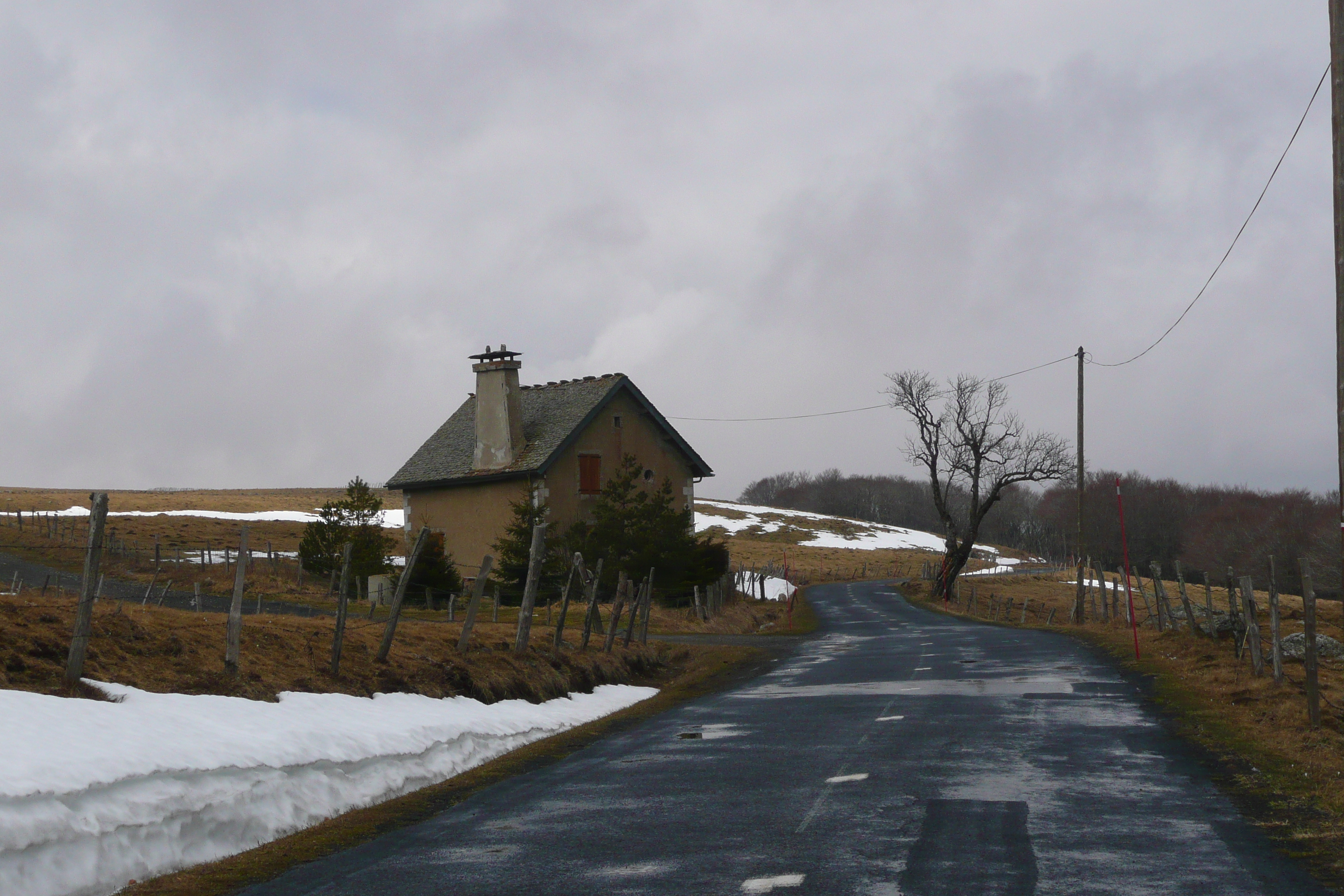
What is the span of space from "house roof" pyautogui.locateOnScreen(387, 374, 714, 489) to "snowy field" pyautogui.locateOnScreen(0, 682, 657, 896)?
33.1 meters

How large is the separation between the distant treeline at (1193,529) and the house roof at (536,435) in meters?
45.5

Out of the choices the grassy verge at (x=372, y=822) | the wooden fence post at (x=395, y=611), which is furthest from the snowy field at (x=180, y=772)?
the wooden fence post at (x=395, y=611)

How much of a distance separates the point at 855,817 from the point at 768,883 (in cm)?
226

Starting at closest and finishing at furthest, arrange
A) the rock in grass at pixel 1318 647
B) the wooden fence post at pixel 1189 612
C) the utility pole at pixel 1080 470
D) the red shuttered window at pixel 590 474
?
the rock in grass at pixel 1318 647 < the wooden fence post at pixel 1189 612 < the utility pole at pixel 1080 470 < the red shuttered window at pixel 590 474

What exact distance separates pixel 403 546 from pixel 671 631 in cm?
2808

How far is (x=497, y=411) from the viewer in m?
49.9

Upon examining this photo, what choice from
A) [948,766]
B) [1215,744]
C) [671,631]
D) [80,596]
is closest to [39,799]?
[80,596]

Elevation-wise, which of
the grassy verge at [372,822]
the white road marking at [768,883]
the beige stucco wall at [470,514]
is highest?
the beige stucco wall at [470,514]

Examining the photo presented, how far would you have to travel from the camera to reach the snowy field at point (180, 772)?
8.27 m

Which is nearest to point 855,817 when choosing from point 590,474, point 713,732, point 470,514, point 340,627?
point 713,732

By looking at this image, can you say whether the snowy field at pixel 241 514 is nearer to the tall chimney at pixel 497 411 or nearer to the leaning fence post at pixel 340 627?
the tall chimney at pixel 497 411

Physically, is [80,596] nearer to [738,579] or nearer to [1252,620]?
[1252,620]

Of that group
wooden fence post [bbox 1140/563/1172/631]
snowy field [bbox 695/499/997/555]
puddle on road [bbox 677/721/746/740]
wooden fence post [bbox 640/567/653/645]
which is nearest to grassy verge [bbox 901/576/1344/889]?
wooden fence post [bbox 1140/563/1172/631]

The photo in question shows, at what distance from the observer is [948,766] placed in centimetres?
1246
